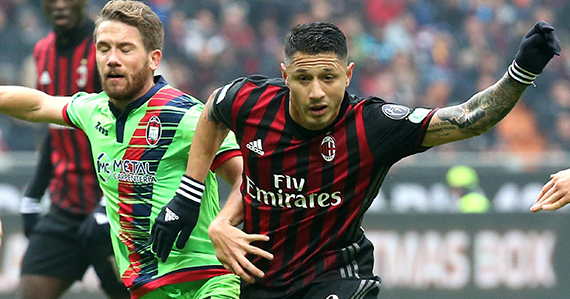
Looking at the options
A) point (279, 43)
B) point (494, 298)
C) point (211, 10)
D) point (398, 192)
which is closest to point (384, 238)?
point (398, 192)

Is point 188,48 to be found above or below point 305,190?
above

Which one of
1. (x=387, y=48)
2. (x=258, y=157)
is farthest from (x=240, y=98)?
(x=387, y=48)

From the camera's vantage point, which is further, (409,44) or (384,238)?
(409,44)

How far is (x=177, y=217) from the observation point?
4.17 m

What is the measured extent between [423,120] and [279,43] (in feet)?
30.6

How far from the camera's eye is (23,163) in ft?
29.0

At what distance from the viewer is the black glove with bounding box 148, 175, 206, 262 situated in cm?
417

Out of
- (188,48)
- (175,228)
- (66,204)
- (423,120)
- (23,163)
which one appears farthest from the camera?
(188,48)

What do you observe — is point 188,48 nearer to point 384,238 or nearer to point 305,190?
point 384,238

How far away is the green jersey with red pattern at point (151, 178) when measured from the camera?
4441 millimetres

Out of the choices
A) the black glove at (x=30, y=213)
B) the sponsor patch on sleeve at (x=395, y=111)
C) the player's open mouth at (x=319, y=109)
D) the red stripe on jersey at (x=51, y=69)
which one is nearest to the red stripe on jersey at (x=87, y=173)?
the red stripe on jersey at (x=51, y=69)

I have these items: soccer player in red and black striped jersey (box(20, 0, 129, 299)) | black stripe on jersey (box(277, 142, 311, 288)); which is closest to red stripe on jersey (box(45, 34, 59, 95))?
soccer player in red and black striped jersey (box(20, 0, 129, 299))

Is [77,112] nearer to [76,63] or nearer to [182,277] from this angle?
[182,277]

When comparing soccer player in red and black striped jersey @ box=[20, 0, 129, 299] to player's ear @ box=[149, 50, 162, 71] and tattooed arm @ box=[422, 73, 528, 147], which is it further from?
tattooed arm @ box=[422, 73, 528, 147]
